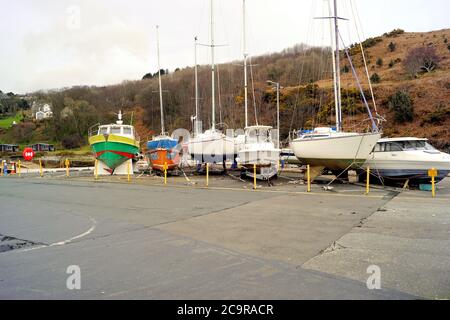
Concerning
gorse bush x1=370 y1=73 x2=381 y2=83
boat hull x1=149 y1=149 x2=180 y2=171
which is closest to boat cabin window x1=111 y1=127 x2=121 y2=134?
boat hull x1=149 y1=149 x2=180 y2=171

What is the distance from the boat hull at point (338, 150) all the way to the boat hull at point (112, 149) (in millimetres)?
12181

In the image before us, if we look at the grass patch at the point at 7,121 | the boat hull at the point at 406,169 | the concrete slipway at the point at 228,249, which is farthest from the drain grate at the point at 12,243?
the grass patch at the point at 7,121

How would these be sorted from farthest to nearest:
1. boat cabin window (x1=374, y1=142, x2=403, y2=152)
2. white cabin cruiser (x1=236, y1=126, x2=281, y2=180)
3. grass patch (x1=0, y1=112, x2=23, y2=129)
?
grass patch (x1=0, y1=112, x2=23, y2=129), white cabin cruiser (x1=236, y1=126, x2=281, y2=180), boat cabin window (x1=374, y1=142, x2=403, y2=152)

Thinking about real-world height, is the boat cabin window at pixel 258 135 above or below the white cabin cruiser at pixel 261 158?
above

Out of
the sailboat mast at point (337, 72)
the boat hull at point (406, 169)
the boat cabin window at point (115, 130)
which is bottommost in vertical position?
the boat hull at point (406, 169)

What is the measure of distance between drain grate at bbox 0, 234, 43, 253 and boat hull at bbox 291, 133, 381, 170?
13.0 metres

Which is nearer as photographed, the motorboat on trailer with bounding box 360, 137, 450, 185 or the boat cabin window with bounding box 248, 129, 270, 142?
the motorboat on trailer with bounding box 360, 137, 450, 185

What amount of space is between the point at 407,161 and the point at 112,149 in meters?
17.6

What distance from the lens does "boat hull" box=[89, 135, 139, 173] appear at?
79.0ft

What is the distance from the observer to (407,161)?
15.6 m

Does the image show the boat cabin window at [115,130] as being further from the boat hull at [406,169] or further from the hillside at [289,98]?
the boat hull at [406,169]

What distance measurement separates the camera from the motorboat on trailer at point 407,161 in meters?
14.9

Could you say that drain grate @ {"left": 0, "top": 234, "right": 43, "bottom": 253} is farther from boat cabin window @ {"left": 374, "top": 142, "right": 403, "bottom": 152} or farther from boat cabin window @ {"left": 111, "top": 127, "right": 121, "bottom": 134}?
boat cabin window @ {"left": 111, "top": 127, "right": 121, "bottom": 134}

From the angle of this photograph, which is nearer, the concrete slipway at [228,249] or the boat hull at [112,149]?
the concrete slipway at [228,249]
